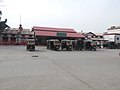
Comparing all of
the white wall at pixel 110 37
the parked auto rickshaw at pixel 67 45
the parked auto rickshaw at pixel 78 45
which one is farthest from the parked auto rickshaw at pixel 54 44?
the white wall at pixel 110 37

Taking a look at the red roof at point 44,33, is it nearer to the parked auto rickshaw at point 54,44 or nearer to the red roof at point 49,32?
the red roof at point 49,32

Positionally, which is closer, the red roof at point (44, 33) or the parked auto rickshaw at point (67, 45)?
the parked auto rickshaw at point (67, 45)

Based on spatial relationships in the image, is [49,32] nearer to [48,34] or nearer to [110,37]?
[48,34]

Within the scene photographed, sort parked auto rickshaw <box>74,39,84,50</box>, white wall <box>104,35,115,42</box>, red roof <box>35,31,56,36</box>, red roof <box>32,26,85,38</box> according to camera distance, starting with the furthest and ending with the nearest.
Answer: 1. white wall <box>104,35,115,42</box>
2. red roof <box>32,26,85,38</box>
3. red roof <box>35,31,56,36</box>
4. parked auto rickshaw <box>74,39,84,50</box>

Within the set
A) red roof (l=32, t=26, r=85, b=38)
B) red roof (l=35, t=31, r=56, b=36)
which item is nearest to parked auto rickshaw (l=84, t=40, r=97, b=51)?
red roof (l=32, t=26, r=85, b=38)

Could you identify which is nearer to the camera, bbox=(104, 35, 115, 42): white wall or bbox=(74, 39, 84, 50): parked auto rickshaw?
bbox=(74, 39, 84, 50): parked auto rickshaw

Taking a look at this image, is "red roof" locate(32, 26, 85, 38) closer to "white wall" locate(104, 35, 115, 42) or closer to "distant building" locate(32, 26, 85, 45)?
"distant building" locate(32, 26, 85, 45)

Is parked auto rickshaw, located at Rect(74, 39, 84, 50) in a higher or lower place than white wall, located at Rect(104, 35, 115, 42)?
lower

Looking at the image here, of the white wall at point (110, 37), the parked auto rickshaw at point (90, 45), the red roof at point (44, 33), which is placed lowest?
the parked auto rickshaw at point (90, 45)

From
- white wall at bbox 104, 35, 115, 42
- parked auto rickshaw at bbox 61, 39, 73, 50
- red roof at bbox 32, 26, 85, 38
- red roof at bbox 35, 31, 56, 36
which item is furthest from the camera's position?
white wall at bbox 104, 35, 115, 42

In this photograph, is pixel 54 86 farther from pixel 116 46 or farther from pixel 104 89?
pixel 116 46

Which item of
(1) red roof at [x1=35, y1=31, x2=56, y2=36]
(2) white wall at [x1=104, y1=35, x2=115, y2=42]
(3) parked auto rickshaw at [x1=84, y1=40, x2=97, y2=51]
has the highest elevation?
(1) red roof at [x1=35, y1=31, x2=56, y2=36]

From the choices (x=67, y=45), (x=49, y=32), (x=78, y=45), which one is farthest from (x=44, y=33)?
(x=67, y=45)

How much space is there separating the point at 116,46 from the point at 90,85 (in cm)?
4834
